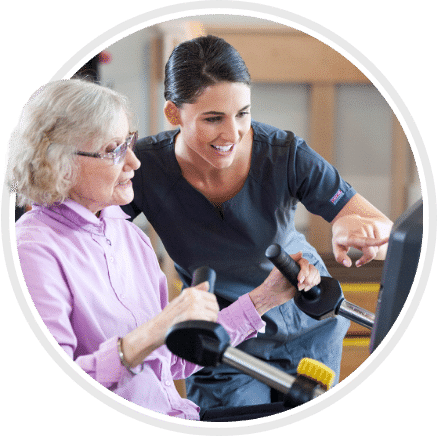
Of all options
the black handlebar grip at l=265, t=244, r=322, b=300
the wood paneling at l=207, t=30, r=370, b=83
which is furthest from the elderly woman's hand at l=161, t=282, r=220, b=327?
the wood paneling at l=207, t=30, r=370, b=83

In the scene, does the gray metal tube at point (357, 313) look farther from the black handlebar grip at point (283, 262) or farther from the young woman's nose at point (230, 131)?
the young woman's nose at point (230, 131)

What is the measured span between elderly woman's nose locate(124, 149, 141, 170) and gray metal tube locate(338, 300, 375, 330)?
41cm

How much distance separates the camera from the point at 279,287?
35.1 inches

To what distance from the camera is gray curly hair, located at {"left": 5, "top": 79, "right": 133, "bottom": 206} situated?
2.53 ft

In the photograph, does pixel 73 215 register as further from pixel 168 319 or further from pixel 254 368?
pixel 254 368

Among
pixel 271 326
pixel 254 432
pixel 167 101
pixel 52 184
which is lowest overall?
pixel 254 432

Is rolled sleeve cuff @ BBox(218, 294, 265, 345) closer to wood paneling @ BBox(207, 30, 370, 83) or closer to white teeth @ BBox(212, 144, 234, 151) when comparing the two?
white teeth @ BBox(212, 144, 234, 151)

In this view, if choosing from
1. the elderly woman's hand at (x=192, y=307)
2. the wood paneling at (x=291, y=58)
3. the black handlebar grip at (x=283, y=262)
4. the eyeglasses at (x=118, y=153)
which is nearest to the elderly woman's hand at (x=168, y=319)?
the elderly woman's hand at (x=192, y=307)

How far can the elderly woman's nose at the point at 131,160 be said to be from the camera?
0.83 metres

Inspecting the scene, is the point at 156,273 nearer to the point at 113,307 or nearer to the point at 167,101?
the point at 113,307

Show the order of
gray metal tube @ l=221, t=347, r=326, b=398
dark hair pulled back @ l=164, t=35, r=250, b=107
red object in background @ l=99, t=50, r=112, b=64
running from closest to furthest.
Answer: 1. gray metal tube @ l=221, t=347, r=326, b=398
2. dark hair pulled back @ l=164, t=35, r=250, b=107
3. red object in background @ l=99, t=50, r=112, b=64

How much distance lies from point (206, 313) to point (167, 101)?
347 mm

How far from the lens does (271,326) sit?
0.96 meters

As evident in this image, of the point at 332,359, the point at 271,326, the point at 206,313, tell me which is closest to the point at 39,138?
the point at 206,313
